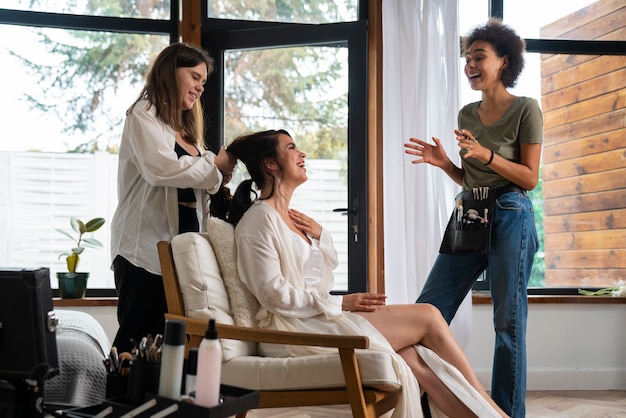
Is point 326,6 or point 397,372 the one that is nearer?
point 397,372

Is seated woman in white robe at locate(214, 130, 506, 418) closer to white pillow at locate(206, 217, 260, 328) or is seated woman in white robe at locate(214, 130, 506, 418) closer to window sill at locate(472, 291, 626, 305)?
white pillow at locate(206, 217, 260, 328)

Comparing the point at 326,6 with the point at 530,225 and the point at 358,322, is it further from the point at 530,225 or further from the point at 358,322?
the point at 358,322

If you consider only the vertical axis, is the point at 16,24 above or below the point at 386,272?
above

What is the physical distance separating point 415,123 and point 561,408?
5.29 ft

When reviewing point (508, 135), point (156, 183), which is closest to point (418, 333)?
point (508, 135)

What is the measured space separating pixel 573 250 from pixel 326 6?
2.03 metres

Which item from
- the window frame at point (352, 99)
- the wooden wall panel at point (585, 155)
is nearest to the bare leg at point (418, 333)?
the window frame at point (352, 99)

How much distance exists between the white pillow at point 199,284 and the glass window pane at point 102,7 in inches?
88.4

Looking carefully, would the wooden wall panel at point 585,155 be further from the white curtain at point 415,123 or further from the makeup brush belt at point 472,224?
the makeup brush belt at point 472,224

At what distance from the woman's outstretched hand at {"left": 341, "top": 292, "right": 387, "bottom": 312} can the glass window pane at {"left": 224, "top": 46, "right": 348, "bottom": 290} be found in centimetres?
152

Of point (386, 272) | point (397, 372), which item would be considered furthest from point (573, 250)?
point (397, 372)

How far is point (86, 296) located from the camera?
4168 mm

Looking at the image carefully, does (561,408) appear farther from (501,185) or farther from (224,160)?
(224,160)

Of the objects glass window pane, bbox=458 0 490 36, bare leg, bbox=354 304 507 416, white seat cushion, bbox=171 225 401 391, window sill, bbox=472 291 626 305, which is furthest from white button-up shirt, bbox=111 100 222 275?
glass window pane, bbox=458 0 490 36
